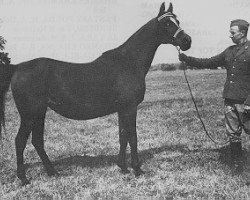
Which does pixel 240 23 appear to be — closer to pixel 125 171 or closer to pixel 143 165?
pixel 143 165

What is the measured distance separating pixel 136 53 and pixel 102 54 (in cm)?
68

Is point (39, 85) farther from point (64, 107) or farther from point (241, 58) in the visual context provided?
point (241, 58)

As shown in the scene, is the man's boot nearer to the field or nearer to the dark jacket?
the field

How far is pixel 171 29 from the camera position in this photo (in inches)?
275

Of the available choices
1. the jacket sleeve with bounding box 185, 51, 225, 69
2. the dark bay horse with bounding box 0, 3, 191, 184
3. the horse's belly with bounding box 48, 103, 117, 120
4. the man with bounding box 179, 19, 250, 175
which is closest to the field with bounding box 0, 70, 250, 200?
the dark bay horse with bounding box 0, 3, 191, 184

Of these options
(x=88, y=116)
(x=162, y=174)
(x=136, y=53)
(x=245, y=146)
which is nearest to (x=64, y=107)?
(x=88, y=116)

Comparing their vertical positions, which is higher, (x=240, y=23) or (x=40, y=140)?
(x=240, y=23)

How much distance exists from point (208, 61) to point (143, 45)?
1.34 meters

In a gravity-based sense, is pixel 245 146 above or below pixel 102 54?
below

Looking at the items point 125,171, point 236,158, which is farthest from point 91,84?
point 236,158

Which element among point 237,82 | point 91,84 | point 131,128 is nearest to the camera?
point 237,82

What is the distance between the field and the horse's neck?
220cm

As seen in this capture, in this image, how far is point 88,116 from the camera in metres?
6.98

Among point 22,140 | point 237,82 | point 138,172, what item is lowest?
point 138,172
